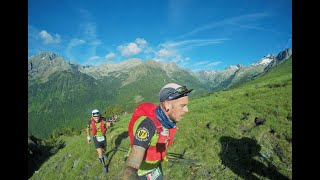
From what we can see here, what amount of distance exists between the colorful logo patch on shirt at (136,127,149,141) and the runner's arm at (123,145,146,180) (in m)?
0.17

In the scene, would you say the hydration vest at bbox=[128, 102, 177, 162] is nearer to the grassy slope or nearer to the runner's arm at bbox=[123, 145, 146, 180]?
the runner's arm at bbox=[123, 145, 146, 180]

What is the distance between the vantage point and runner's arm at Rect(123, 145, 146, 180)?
4.53 m

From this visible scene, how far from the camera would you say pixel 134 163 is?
4.65 meters

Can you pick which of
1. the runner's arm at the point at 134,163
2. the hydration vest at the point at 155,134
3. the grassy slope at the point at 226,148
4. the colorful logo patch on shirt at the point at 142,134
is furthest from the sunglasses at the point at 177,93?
the grassy slope at the point at 226,148

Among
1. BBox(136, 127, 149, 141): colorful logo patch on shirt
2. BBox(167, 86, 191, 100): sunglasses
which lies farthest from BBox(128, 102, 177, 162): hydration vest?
BBox(167, 86, 191, 100): sunglasses

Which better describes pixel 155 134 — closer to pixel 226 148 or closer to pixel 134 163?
pixel 134 163

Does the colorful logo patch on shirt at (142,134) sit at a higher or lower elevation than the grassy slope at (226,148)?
higher

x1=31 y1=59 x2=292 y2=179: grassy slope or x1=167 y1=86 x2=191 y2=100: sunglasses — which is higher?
x1=167 y1=86 x2=191 y2=100: sunglasses

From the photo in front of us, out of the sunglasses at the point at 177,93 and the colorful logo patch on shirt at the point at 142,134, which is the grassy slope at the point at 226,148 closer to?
the sunglasses at the point at 177,93

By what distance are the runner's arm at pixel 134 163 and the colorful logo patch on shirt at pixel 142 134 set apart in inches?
6.8

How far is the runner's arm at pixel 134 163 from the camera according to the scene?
14.9 feet
